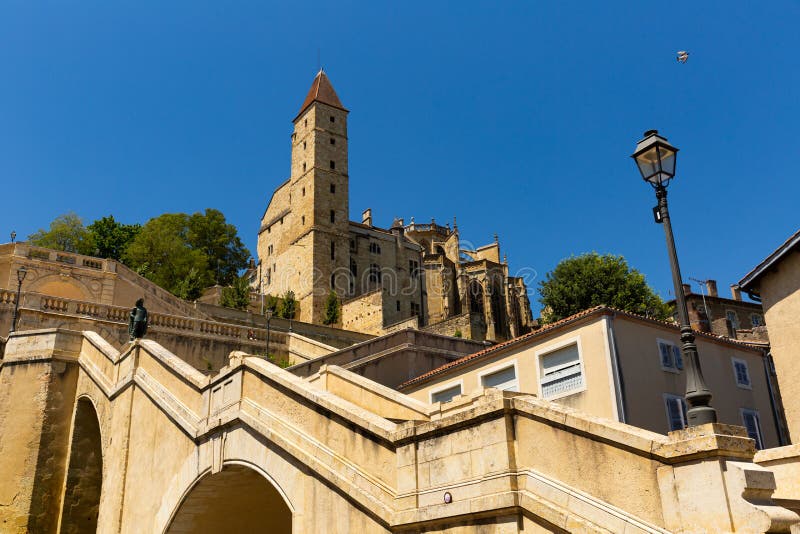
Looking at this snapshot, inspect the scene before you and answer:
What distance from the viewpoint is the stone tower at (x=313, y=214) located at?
6950 centimetres

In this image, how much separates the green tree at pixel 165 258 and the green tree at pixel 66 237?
397 cm

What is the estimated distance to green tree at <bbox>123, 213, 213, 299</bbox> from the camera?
190 feet

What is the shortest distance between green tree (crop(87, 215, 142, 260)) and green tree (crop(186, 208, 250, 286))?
5.80m

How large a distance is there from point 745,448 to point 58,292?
39.3 m

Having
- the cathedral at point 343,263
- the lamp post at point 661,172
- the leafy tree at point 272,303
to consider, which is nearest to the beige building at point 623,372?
the lamp post at point 661,172

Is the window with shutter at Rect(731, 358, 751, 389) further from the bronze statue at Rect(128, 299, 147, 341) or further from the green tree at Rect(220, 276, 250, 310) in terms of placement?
the green tree at Rect(220, 276, 250, 310)

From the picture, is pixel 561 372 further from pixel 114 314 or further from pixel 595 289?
pixel 595 289

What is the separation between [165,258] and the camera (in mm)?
59812

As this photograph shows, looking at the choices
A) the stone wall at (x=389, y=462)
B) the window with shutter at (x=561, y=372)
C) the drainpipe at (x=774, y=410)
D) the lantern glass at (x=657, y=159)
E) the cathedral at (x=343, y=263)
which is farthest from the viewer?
the cathedral at (x=343, y=263)

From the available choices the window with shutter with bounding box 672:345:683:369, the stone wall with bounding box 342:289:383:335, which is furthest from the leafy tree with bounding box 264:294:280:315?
the window with shutter with bounding box 672:345:683:369

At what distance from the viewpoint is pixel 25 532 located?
64.1 ft

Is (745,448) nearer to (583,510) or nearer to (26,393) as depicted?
(583,510)

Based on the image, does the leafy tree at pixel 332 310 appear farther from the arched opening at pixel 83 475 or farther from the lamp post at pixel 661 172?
Result: the lamp post at pixel 661 172

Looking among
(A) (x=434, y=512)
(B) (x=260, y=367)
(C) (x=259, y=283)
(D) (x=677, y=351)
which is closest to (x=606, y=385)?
(D) (x=677, y=351)
